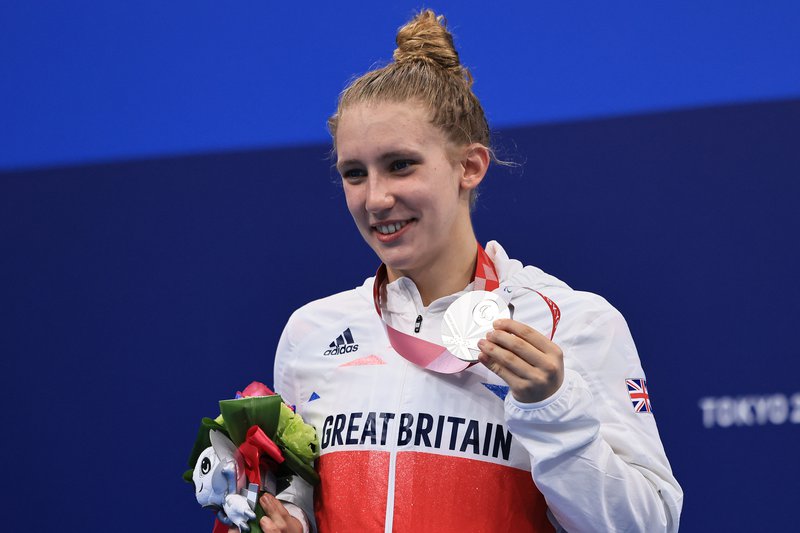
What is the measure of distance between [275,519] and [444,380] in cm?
32

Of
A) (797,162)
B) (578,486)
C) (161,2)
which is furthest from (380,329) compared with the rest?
(161,2)

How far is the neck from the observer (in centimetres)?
150

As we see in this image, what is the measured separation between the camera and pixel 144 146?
2.68 meters

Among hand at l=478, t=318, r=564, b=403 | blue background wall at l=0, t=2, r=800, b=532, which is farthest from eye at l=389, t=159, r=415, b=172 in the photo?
blue background wall at l=0, t=2, r=800, b=532

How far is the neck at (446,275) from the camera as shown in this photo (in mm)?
1495

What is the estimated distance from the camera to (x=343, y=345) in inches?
61.1

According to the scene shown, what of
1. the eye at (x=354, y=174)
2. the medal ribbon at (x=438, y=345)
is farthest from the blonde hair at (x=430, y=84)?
the medal ribbon at (x=438, y=345)

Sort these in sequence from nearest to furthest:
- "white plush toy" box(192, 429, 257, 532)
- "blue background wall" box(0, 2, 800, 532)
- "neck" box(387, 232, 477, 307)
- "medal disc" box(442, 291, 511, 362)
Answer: "medal disc" box(442, 291, 511, 362) → "white plush toy" box(192, 429, 257, 532) → "neck" box(387, 232, 477, 307) → "blue background wall" box(0, 2, 800, 532)

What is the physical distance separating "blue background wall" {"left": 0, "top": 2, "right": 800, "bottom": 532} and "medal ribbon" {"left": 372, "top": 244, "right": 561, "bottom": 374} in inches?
37.0

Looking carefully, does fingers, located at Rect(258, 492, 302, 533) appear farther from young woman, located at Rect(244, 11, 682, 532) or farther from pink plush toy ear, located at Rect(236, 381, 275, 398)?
pink plush toy ear, located at Rect(236, 381, 275, 398)

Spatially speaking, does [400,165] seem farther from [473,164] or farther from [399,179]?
[473,164]

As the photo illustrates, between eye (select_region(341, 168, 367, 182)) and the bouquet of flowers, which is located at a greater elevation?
eye (select_region(341, 168, 367, 182))

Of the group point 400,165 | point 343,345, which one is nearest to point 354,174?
point 400,165

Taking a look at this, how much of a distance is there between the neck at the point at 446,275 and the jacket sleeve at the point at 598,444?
211mm
